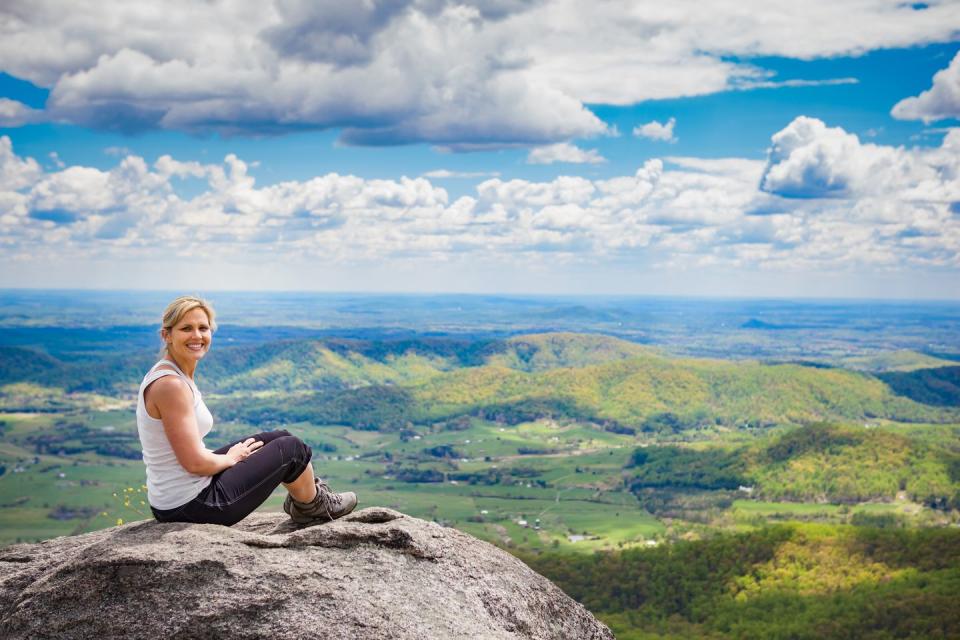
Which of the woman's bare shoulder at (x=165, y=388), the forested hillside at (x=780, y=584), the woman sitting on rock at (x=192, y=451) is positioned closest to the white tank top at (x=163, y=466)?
the woman sitting on rock at (x=192, y=451)

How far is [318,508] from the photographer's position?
14.0 metres

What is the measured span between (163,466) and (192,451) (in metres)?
0.73

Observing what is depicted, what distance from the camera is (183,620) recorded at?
10.4 meters

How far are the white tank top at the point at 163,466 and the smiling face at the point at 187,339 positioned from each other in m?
0.20

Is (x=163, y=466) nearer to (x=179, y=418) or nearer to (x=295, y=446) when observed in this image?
(x=179, y=418)

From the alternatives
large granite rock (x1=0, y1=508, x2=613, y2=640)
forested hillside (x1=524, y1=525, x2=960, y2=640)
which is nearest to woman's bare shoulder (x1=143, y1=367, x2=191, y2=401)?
large granite rock (x1=0, y1=508, x2=613, y2=640)

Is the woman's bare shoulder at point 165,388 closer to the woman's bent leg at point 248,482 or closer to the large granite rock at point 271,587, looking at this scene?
the woman's bent leg at point 248,482

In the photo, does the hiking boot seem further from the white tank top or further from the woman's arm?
the woman's arm

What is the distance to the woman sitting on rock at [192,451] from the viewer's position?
38.5 ft

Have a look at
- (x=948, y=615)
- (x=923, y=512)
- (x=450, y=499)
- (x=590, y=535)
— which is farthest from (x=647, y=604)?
(x=923, y=512)

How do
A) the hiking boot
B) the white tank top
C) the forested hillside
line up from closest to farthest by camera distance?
the white tank top < the hiking boot < the forested hillside

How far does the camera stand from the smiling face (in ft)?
40.4

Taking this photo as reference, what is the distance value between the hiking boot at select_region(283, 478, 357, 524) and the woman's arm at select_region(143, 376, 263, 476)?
244 cm

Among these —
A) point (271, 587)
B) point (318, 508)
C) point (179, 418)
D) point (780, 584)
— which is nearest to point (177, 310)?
point (179, 418)
